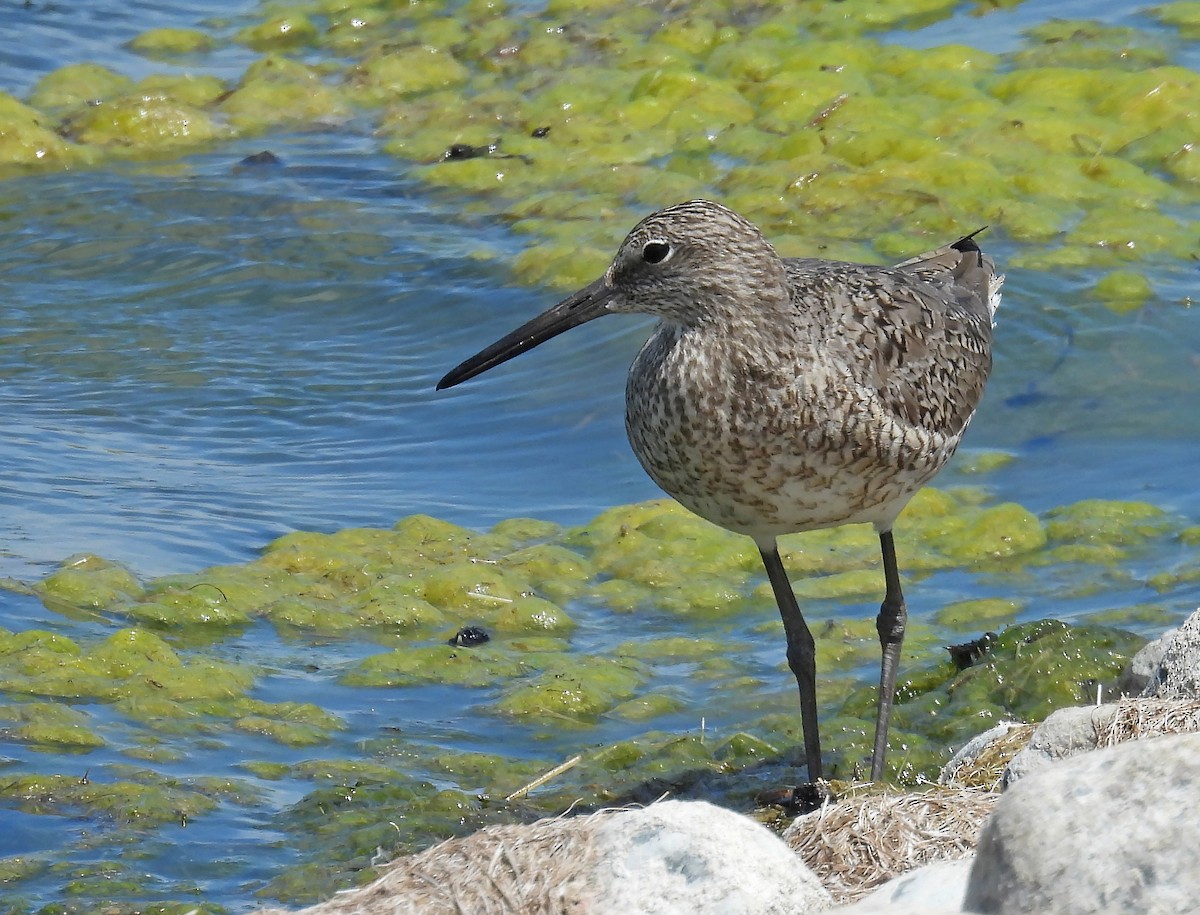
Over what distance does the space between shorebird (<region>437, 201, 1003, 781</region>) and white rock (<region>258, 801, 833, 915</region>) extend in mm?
1390

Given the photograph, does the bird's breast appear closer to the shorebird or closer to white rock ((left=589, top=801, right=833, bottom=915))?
the shorebird

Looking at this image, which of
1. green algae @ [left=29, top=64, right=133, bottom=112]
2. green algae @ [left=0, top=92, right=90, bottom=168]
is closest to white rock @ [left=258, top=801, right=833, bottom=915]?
green algae @ [left=0, top=92, right=90, bottom=168]

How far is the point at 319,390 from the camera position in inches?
360

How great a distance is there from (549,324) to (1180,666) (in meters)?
2.05

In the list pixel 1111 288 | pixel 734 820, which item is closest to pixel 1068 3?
pixel 1111 288

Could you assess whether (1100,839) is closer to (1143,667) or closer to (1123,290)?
(1143,667)

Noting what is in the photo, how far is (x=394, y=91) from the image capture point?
1236 centimetres

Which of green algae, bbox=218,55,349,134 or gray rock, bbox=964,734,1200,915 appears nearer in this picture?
gray rock, bbox=964,734,1200,915

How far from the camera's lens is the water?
277 inches

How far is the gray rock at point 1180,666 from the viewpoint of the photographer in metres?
4.74

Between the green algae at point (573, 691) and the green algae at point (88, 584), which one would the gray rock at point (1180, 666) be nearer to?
the green algae at point (573, 691)

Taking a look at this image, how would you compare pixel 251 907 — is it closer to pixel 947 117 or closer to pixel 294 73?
pixel 947 117

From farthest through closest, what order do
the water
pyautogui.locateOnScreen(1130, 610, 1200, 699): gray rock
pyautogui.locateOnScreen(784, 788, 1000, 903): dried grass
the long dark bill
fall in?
1. the water
2. the long dark bill
3. pyautogui.locateOnScreen(1130, 610, 1200, 699): gray rock
4. pyautogui.locateOnScreen(784, 788, 1000, 903): dried grass

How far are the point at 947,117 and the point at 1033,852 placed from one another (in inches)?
325
